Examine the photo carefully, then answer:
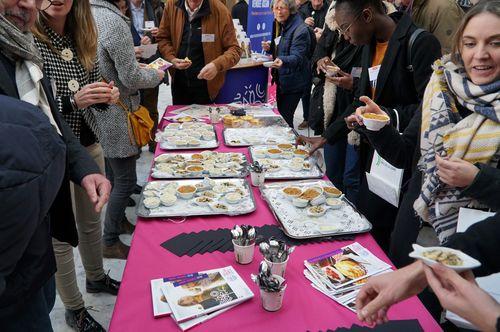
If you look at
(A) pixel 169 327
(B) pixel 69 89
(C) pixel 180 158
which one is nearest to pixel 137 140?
(C) pixel 180 158

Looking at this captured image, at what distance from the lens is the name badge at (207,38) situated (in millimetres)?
3193

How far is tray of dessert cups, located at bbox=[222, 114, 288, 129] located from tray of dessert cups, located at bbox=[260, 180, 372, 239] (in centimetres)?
99

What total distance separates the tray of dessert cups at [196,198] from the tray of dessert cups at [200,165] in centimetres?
8

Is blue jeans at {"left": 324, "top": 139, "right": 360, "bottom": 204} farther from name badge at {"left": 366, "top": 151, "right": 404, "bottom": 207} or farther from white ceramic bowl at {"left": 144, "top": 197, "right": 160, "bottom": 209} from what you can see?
white ceramic bowl at {"left": 144, "top": 197, "right": 160, "bottom": 209}

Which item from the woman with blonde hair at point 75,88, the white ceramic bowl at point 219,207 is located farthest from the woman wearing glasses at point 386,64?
the woman with blonde hair at point 75,88

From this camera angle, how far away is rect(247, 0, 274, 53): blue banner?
16.4ft

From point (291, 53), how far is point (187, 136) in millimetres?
1991

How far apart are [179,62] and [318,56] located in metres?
1.16

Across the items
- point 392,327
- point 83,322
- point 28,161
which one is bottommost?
point 83,322

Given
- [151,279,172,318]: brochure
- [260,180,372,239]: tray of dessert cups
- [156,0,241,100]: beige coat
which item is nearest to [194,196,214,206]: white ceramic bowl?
[260,180,372,239]: tray of dessert cups

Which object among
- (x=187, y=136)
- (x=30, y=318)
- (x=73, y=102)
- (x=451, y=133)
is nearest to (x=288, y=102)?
(x=187, y=136)

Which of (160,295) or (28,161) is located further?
(160,295)

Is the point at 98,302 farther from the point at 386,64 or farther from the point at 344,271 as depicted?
the point at 386,64

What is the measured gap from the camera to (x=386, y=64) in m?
1.93
